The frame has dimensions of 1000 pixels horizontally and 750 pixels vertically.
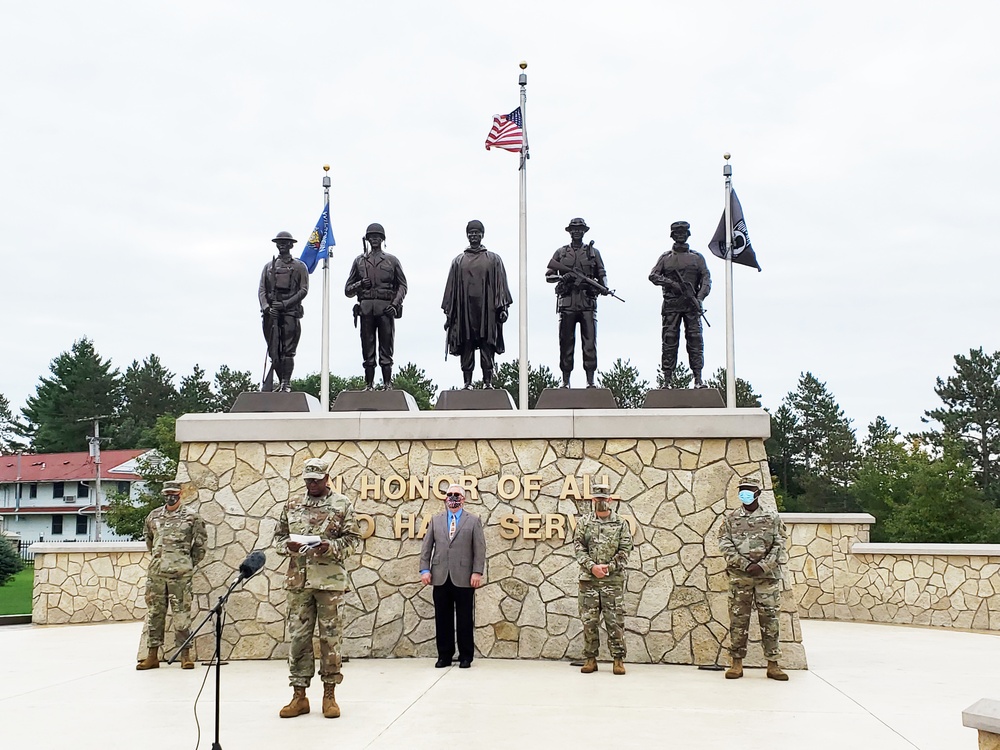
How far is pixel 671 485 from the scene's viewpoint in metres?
10.5

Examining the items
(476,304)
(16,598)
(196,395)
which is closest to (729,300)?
(476,304)

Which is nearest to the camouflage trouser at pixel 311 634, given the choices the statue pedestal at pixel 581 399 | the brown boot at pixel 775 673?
the brown boot at pixel 775 673

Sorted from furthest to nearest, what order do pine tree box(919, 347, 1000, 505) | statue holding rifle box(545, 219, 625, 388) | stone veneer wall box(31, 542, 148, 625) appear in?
pine tree box(919, 347, 1000, 505), stone veneer wall box(31, 542, 148, 625), statue holding rifle box(545, 219, 625, 388)

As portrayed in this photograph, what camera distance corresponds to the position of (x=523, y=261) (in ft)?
40.0

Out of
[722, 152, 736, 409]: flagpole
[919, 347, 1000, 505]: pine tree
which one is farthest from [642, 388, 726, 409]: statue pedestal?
[919, 347, 1000, 505]: pine tree

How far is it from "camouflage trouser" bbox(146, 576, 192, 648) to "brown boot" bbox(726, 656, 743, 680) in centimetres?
554

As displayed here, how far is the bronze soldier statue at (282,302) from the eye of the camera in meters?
11.9

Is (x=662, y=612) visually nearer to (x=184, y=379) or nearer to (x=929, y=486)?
(x=929, y=486)

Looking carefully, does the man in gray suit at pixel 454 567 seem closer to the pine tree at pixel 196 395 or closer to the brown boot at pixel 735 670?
the brown boot at pixel 735 670

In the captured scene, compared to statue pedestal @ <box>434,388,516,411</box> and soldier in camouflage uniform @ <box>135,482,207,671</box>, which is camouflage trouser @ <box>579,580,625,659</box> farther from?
soldier in camouflage uniform @ <box>135,482,207,671</box>

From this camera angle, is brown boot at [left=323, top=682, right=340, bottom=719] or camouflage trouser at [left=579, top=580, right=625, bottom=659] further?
camouflage trouser at [left=579, top=580, right=625, bottom=659]

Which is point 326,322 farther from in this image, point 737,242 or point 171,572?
point 737,242

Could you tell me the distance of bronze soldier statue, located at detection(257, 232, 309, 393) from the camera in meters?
11.9

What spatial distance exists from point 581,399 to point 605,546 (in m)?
2.27
